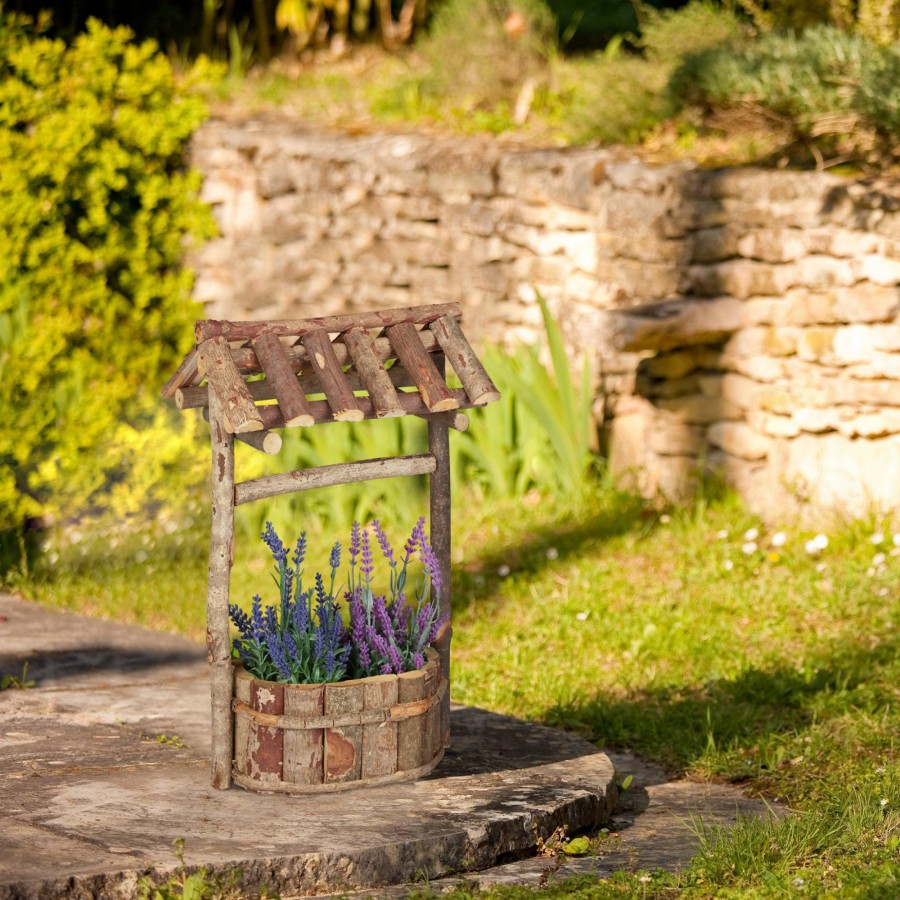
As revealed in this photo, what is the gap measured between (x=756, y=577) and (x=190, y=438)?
9.11 feet

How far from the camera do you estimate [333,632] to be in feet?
12.1

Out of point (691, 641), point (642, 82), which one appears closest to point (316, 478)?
point (691, 641)

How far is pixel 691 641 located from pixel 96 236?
4.62 m

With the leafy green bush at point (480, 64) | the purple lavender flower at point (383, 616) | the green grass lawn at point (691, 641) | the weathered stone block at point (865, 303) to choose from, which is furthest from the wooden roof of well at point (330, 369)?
the leafy green bush at point (480, 64)

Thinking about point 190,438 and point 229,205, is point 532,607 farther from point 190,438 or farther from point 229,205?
point 229,205

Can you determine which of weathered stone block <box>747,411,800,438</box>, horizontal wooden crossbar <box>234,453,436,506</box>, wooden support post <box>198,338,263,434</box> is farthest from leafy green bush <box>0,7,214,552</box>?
wooden support post <box>198,338,263,434</box>

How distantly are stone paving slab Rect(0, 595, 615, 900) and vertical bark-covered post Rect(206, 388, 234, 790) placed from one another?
12 centimetres

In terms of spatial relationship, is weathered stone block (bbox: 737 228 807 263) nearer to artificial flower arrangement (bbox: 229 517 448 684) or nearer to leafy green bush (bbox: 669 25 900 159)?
leafy green bush (bbox: 669 25 900 159)

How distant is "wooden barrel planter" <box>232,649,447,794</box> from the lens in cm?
354

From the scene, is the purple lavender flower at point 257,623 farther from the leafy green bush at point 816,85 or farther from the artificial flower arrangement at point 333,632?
the leafy green bush at point 816,85

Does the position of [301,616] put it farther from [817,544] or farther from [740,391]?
[740,391]

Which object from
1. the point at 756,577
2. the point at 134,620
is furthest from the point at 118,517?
the point at 756,577

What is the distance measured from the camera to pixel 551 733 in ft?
13.9

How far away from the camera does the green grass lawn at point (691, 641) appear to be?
354 cm
